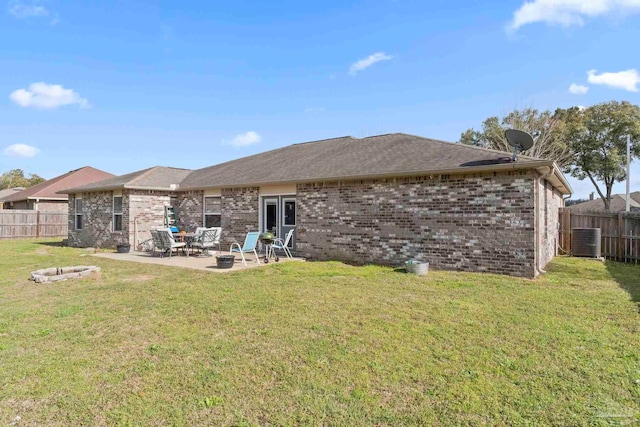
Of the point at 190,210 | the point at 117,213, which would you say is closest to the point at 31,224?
the point at 117,213

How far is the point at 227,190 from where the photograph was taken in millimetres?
14906

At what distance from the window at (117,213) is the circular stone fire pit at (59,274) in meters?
7.73

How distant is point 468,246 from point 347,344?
6.11 metres

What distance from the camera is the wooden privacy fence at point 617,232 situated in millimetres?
11805

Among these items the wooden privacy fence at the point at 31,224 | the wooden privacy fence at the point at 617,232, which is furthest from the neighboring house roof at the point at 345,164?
the wooden privacy fence at the point at 31,224

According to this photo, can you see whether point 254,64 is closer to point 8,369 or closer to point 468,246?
point 468,246

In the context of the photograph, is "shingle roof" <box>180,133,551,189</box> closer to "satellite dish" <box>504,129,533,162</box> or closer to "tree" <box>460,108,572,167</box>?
"satellite dish" <box>504,129,533,162</box>

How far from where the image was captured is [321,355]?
13.4 ft

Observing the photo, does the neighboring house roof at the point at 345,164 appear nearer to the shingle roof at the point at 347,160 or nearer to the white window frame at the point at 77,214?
the shingle roof at the point at 347,160

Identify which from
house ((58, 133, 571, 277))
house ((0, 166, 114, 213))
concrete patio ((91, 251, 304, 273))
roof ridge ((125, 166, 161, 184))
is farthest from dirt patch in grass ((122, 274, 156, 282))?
house ((0, 166, 114, 213))

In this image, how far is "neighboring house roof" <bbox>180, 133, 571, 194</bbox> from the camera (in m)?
9.62

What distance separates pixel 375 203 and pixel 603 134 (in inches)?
1153

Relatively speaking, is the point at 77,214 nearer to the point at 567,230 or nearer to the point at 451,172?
the point at 451,172

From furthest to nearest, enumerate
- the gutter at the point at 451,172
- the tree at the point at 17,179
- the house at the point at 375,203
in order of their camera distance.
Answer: the tree at the point at 17,179 < the house at the point at 375,203 < the gutter at the point at 451,172
